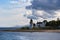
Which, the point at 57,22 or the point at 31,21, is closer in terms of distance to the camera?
the point at 31,21

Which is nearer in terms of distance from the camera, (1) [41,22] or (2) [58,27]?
(1) [41,22]

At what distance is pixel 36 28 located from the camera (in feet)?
57.4

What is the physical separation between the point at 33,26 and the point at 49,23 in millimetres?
1159

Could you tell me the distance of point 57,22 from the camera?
1808cm

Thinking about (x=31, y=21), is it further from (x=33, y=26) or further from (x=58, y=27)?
(x=58, y=27)

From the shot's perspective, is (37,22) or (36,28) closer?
(37,22)

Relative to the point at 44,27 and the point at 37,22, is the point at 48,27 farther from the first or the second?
the point at 37,22

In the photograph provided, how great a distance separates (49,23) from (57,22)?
1.11m

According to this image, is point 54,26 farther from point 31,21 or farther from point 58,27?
point 31,21

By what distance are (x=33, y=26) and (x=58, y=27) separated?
2.05 meters

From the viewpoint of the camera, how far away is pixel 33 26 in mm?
17328

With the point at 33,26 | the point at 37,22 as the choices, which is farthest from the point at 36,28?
the point at 37,22

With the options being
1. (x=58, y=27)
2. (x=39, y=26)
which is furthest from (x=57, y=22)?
Result: (x=39, y=26)

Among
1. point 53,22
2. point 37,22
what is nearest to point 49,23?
point 53,22
